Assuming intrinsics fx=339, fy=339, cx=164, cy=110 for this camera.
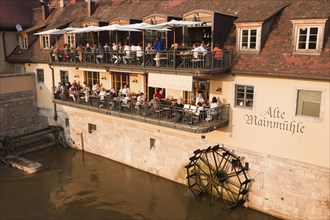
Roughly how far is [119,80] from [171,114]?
654 cm

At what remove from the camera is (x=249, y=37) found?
17219 mm

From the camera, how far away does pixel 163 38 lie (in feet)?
71.1

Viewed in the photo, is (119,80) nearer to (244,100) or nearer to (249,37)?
(244,100)

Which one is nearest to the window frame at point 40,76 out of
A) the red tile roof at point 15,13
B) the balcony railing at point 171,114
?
the red tile roof at point 15,13

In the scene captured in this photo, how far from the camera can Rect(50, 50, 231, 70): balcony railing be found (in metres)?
17.0

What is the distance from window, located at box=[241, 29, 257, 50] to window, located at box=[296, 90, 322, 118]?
352cm

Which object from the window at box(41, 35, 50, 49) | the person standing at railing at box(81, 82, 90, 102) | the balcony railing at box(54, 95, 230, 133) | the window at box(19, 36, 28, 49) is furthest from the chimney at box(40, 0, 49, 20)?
the balcony railing at box(54, 95, 230, 133)

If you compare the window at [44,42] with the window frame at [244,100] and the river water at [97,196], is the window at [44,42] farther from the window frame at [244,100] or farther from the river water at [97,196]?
the window frame at [244,100]

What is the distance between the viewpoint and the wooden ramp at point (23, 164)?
73.7 ft

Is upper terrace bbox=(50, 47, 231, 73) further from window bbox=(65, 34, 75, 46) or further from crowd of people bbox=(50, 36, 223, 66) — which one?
window bbox=(65, 34, 75, 46)

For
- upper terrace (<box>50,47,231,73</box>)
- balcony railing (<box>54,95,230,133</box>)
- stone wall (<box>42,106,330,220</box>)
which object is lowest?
stone wall (<box>42,106,330,220</box>)

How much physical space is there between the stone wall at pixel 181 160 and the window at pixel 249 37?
205 inches

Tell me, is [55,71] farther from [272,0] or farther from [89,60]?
[272,0]

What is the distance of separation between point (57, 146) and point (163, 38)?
12.8 m
